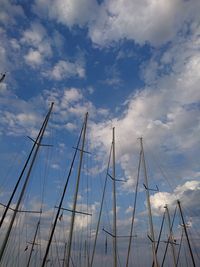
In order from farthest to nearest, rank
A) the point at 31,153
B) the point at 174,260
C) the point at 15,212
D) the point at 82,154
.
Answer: the point at 174,260 < the point at 82,154 < the point at 31,153 < the point at 15,212

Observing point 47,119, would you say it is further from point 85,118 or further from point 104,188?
point 104,188

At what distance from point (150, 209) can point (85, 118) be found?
17049 mm

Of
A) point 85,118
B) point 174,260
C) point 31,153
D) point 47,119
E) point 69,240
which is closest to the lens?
point 69,240

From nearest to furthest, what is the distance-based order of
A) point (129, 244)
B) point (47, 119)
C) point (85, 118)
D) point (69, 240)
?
point (69, 240)
point (47, 119)
point (85, 118)
point (129, 244)

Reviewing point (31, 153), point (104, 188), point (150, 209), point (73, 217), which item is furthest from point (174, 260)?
point (31, 153)

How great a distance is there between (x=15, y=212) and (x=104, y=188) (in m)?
17.8

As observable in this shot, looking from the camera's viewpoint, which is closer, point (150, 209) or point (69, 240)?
point (69, 240)

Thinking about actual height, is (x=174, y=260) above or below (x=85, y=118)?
below

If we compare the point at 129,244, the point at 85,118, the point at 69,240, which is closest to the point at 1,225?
the point at 69,240

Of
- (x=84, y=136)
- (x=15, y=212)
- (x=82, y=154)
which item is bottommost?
(x=15, y=212)

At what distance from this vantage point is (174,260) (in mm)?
54094

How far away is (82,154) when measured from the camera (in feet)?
132

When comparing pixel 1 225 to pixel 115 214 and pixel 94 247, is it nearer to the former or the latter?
pixel 115 214

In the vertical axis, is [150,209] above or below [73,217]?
above
